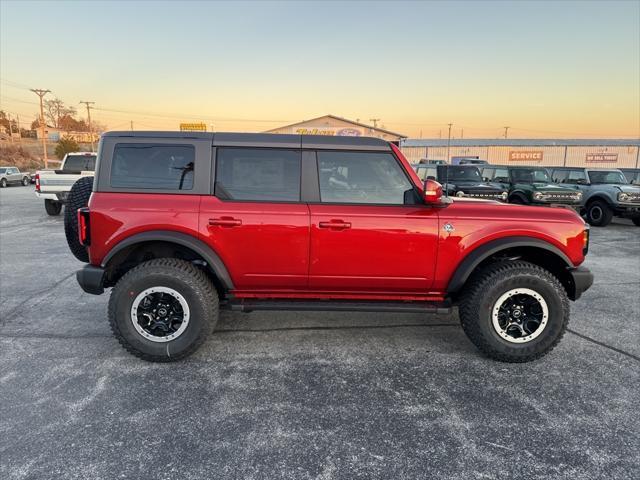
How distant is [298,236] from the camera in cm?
351

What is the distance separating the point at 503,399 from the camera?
306 centimetres

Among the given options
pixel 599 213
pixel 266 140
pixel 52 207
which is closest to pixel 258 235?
pixel 266 140

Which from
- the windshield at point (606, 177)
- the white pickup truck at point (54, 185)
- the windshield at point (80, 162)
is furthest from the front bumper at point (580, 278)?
the windshield at point (80, 162)

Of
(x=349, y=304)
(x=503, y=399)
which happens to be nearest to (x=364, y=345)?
(x=349, y=304)

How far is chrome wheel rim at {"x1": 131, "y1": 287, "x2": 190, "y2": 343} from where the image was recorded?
11.6ft

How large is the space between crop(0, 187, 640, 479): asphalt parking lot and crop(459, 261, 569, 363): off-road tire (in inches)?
6.1

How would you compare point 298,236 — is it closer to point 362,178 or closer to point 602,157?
point 362,178

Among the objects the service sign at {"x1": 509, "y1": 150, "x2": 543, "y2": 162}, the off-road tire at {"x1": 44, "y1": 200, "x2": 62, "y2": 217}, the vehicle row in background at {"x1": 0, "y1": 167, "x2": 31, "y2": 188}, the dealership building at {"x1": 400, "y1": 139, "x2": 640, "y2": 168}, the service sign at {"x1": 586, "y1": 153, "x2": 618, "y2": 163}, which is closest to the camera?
the off-road tire at {"x1": 44, "y1": 200, "x2": 62, "y2": 217}

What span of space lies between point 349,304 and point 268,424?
1.32 meters

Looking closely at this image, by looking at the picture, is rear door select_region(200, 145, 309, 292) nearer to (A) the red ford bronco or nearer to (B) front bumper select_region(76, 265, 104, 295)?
(A) the red ford bronco

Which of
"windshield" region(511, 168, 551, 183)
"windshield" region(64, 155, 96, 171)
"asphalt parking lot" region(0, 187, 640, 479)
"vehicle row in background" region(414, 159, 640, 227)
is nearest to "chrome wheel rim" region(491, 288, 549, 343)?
"asphalt parking lot" region(0, 187, 640, 479)

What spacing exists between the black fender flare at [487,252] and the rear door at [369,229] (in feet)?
0.81

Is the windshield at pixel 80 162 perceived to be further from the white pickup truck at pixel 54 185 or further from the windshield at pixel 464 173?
the windshield at pixel 464 173

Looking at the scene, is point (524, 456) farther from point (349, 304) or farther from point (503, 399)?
point (349, 304)
